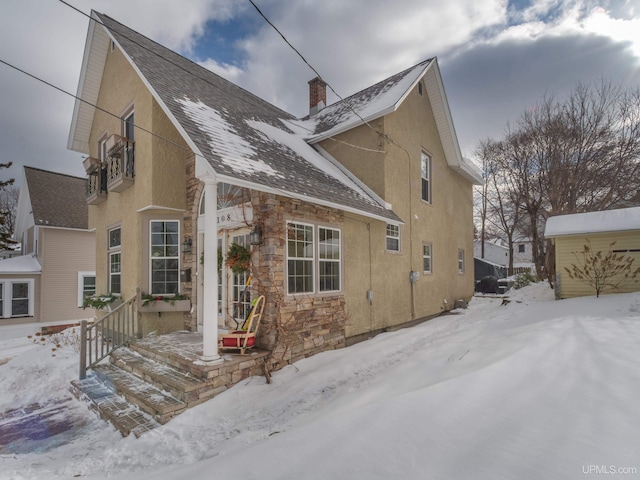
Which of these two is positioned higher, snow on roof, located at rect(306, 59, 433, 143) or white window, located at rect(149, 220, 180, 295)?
snow on roof, located at rect(306, 59, 433, 143)

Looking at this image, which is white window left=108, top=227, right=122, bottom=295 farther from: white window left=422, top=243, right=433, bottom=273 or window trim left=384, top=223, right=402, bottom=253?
white window left=422, top=243, right=433, bottom=273

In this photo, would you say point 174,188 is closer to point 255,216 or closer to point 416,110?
point 255,216

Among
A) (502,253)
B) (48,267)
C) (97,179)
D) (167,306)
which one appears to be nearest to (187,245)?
(167,306)

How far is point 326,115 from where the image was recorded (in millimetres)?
11820

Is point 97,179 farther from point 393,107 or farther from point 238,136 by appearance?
point 393,107

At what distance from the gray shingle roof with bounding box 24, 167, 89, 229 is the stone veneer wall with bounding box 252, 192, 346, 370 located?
13.2 metres

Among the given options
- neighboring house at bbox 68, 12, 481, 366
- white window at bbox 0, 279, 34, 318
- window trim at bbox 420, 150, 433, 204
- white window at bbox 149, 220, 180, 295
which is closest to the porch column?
neighboring house at bbox 68, 12, 481, 366

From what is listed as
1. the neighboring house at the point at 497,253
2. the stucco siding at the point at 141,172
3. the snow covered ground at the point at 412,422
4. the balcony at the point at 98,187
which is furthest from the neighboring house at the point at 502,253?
the balcony at the point at 98,187

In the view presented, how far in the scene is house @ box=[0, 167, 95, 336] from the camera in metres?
13.8

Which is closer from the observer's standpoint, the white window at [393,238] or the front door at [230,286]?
the front door at [230,286]

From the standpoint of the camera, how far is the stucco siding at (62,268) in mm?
14352

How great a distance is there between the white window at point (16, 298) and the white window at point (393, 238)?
16.0m

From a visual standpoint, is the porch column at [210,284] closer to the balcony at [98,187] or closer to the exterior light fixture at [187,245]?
the exterior light fixture at [187,245]

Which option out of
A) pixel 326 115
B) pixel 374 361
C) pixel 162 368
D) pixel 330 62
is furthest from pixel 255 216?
pixel 326 115
